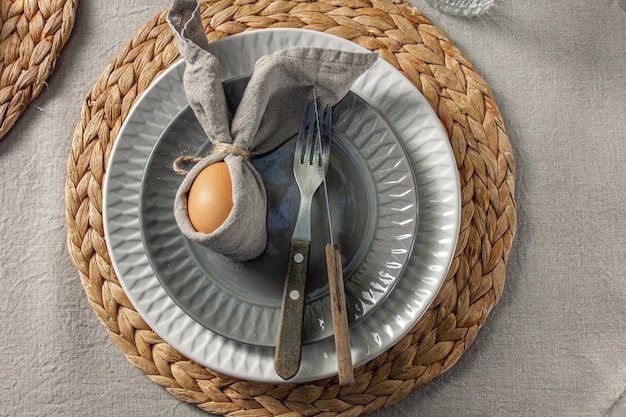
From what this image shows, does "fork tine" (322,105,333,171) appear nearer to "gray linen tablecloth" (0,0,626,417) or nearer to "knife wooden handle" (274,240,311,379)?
"knife wooden handle" (274,240,311,379)

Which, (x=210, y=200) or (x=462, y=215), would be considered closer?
(x=210, y=200)

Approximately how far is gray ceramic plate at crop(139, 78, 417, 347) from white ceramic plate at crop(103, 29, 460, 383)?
2cm

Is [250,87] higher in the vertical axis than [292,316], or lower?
higher

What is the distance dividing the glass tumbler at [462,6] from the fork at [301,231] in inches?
9.5

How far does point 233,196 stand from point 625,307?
47cm

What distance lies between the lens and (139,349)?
1.99 feet

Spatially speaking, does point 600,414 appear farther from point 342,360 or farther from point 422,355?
point 342,360

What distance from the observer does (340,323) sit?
499mm

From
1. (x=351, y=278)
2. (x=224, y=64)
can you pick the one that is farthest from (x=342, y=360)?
(x=224, y=64)

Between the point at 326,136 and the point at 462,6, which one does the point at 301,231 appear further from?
the point at 462,6

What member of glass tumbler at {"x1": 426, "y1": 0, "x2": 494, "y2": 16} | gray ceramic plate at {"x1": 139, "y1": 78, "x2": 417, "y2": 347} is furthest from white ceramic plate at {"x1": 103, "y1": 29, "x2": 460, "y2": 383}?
glass tumbler at {"x1": 426, "y1": 0, "x2": 494, "y2": 16}

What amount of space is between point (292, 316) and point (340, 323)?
5cm

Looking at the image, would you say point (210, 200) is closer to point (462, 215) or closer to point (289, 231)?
point (289, 231)

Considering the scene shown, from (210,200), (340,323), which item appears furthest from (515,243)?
(210,200)
